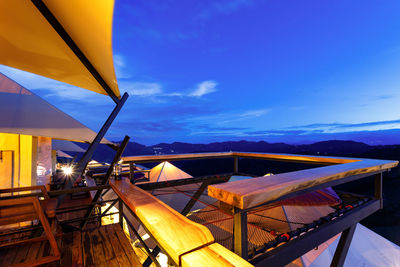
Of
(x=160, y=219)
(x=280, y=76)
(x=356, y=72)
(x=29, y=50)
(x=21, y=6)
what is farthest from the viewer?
(x=280, y=76)

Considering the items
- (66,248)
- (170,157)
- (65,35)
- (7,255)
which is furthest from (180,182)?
(65,35)

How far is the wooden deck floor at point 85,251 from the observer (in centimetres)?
164

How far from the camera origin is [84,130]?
3861 millimetres

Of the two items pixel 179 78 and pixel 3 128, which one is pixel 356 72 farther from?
pixel 179 78

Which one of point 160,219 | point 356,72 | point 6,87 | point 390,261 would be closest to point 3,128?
point 6,87

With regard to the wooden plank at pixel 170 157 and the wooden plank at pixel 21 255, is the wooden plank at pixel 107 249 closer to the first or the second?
the wooden plank at pixel 21 255

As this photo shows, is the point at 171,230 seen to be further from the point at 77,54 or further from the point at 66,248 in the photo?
the point at 77,54

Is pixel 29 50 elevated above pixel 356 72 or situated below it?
below

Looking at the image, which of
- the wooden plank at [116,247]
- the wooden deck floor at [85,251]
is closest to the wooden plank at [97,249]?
the wooden deck floor at [85,251]

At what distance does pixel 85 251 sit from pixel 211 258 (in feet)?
6.12

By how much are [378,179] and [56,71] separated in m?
4.25

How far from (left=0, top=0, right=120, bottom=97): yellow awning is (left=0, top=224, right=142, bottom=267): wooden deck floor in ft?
6.75

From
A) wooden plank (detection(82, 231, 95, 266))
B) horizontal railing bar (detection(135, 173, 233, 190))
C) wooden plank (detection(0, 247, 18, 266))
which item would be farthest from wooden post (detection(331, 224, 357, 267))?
wooden plank (detection(0, 247, 18, 266))

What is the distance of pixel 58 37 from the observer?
1.95 metres
